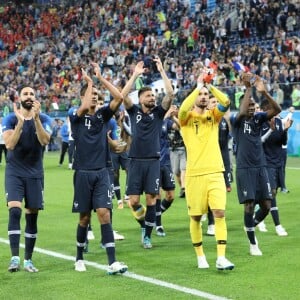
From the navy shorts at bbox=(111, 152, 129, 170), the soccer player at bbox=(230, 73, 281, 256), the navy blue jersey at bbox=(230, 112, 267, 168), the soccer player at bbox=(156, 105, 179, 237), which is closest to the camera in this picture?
the soccer player at bbox=(230, 73, 281, 256)

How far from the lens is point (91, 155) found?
846cm

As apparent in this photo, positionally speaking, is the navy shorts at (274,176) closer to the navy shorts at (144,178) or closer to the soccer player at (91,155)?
the navy shorts at (144,178)

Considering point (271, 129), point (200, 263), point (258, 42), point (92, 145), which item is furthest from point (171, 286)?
point (258, 42)

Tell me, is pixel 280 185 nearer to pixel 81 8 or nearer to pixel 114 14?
pixel 114 14

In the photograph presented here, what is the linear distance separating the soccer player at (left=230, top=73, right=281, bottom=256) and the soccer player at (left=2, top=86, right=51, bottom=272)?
2543 millimetres

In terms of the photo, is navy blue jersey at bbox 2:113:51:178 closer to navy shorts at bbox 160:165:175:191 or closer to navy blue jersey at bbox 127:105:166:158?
navy blue jersey at bbox 127:105:166:158

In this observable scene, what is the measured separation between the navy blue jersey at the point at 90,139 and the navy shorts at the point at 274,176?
342 centimetres

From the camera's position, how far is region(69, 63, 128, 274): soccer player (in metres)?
8.40

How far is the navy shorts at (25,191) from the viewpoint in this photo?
873 cm

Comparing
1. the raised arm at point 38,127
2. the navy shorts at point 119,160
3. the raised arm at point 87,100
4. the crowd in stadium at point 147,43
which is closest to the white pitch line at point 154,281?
the raised arm at point 38,127

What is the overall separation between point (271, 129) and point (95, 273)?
4.39 meters

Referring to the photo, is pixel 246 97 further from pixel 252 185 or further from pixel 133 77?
pixel 133 77

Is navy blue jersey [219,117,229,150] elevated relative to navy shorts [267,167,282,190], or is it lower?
elevated

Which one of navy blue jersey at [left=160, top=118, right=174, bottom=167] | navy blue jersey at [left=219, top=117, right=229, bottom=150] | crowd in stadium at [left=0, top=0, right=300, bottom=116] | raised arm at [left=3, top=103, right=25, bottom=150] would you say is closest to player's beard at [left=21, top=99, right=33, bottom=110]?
raised arm at [left=3, top=103, right=25, bottom=150]
